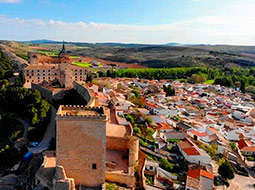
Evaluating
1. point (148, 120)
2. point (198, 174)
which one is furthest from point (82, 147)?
point (148, 120)

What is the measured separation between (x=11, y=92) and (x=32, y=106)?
5.68 meters

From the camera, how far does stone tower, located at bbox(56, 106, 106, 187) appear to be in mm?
13023

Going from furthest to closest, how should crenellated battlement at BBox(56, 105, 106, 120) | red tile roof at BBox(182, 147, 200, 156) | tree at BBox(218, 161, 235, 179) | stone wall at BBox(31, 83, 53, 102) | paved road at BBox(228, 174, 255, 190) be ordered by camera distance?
stone wall at BBox(31, 83, 53, 102)
red tile roof at BBox(182, 147, 200, 156)
paved road at BBox(228, 174, 255, 190)
tree at BBox(218, 161, 235, 179)
crenellated battlement at BBox(56, 105, 106, 120)

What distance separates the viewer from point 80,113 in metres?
14.2

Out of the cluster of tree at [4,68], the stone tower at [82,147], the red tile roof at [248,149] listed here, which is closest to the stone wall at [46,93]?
the cluster of tree at [4,68]

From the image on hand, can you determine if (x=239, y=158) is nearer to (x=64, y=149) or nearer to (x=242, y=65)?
(x=64, y=149)

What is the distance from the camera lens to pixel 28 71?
4069 cm

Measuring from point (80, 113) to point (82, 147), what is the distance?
→ 1.94 m

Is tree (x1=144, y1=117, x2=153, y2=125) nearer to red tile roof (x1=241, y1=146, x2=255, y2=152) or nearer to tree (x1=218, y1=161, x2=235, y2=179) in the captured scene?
tree (x1=218, y1=161, x2=235, y2=179)

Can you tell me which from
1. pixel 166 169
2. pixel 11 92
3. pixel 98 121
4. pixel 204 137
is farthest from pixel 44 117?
pixel 204 137

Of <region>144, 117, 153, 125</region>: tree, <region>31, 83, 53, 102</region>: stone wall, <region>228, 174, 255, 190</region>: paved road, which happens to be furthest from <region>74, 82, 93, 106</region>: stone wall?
<region>228, 174, 255, 190</region>: paved road

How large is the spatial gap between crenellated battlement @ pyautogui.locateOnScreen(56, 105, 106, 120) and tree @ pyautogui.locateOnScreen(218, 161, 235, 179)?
1381 cm

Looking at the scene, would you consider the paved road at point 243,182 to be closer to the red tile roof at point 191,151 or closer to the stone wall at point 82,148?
the red tile roof at point 191,151

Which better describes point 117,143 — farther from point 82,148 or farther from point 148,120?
point 148,120
